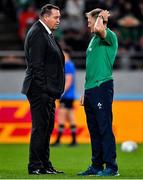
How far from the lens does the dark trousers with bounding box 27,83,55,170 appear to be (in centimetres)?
1182

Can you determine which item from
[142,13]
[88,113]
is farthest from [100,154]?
[142,13]

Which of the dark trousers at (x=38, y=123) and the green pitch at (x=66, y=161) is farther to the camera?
the green pitch at (x=66, y=161)

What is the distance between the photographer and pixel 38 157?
1191cm

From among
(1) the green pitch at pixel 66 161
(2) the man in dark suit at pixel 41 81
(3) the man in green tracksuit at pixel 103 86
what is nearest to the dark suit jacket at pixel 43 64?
(2) the man in dark suit at pixel 41 81

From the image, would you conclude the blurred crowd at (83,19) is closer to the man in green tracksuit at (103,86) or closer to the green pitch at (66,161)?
the green pitch at (66,161)

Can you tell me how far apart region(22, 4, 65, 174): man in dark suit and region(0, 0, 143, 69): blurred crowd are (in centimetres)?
1079

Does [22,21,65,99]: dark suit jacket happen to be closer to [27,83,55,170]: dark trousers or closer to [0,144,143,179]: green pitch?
[27,83,55,170]: dark trousers

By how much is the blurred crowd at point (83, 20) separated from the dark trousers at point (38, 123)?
1085 centimetres

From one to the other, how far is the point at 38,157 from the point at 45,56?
4.64 feet

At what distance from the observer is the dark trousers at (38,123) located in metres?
11.8

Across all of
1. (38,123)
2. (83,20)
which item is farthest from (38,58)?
(83,20)

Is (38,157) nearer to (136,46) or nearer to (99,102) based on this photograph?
(99,102)

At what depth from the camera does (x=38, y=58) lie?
460 inches

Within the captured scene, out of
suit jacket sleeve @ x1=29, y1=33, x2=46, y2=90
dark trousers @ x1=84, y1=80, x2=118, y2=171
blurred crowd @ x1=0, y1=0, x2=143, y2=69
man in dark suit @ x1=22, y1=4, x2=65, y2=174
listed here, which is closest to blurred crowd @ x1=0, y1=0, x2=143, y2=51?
blurred crowd @ x1=0, y1=0, x2=143, y2=69
